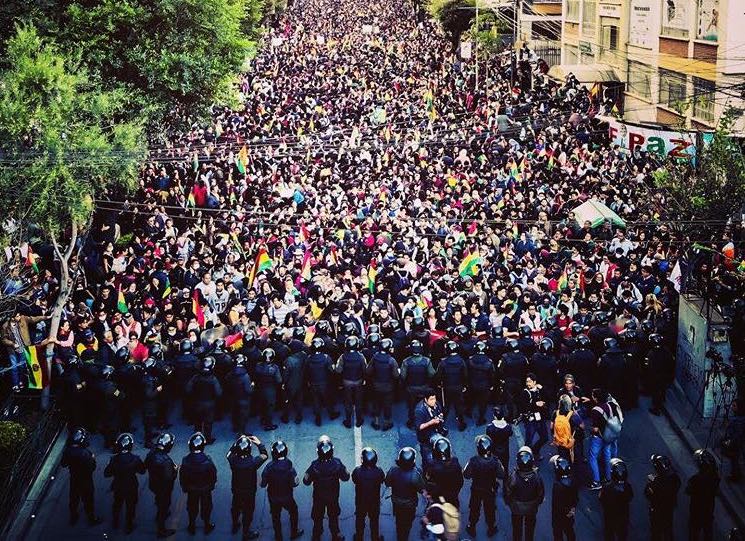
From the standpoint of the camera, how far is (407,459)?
9.89m

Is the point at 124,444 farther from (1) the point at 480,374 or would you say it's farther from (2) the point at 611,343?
(2) the point at 611,343

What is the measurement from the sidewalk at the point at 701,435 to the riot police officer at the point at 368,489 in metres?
4.20

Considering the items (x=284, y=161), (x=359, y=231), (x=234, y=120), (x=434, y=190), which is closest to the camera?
(x=359, y=231)

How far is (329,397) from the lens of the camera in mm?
13367

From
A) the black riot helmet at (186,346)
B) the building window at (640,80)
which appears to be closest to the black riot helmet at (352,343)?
the black riot helmet at (186,346)

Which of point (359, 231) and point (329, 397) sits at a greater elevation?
point (359, 231)

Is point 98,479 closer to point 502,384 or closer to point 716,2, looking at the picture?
point 502,384

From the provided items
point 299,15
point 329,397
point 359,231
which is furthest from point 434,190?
point 299,15

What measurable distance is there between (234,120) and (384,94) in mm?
7494

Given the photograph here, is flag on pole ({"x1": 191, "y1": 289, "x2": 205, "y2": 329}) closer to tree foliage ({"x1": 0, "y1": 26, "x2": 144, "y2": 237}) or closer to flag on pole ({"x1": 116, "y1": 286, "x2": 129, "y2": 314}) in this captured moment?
flag on pole ({"x1": 116, "y1": 286, "x2": 129, "y2": 314})

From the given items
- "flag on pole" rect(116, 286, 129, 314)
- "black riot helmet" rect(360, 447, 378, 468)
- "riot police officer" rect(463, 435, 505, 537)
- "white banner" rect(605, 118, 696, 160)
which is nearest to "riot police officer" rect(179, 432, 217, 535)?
"black riot helmet" rect(360, 447, 378, 468)

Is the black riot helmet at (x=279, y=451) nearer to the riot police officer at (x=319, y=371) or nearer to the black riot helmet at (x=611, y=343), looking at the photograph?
the riot police officer at (x=319, y=371)

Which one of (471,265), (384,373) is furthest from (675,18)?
(384,373)

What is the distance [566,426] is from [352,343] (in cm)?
316
